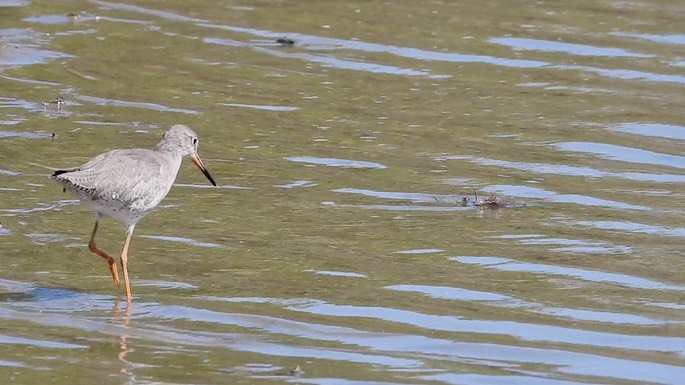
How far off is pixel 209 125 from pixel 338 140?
108 centimetres

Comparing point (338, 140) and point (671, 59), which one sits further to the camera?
point (671, 59)

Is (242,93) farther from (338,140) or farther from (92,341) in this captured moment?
(92,341)

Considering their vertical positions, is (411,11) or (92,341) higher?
(411,11)

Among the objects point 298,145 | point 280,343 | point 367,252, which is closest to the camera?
point 280,343

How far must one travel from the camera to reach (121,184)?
8.34m

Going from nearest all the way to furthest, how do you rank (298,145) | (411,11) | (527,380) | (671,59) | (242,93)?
(527,380) < (298,145) < (242,93) < (671,59) < (411,11)

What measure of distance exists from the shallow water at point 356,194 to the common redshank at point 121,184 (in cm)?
29

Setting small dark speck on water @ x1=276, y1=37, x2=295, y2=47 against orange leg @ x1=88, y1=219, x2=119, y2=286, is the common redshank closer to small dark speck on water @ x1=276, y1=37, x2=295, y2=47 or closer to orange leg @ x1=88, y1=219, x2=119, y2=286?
orange leg @ x1=88, y1=219, x2=119, y2=286

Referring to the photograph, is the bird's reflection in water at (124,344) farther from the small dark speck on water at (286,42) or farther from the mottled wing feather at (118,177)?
the small dark speck on water at (286,42)

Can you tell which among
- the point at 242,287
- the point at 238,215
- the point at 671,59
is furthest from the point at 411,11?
the point at 242,287

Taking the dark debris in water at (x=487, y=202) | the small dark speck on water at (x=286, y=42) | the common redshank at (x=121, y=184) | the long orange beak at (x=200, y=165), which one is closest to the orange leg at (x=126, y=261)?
the common redshank at (x=121, y=184)

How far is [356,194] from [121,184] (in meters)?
2.14

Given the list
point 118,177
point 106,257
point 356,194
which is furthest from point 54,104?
point 106,257

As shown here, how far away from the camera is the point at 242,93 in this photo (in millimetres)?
12375
